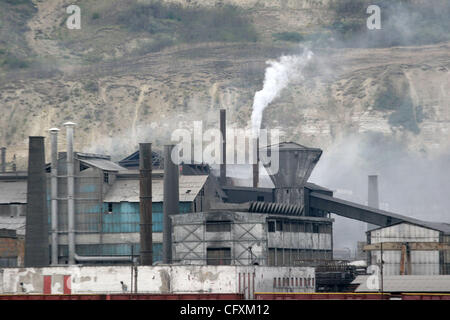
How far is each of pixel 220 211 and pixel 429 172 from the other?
261 feet

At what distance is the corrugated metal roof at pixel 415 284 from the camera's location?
6106cm

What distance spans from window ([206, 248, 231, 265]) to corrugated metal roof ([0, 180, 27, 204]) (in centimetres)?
1883

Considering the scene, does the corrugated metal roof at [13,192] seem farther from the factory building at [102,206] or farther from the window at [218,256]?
the window at [218,256]

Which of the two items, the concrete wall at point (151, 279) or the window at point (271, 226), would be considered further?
the window at point (271, 226)

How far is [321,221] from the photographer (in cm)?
8612

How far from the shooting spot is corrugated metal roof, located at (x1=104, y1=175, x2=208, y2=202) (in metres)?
84.9

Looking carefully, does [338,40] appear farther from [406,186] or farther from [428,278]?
[428,278]

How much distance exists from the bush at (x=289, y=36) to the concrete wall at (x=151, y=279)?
119132mm

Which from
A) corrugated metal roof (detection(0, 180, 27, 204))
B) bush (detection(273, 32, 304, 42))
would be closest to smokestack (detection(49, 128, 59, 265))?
corrugated metal roof (detection(0, 180, 27, 204))

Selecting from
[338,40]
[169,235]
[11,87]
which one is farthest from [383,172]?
[169,235]

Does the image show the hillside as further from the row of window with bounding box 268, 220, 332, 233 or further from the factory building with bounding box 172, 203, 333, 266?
the factory building with bounding box 172, 203, 333, 266

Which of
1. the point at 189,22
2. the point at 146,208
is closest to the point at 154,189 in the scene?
the point at 146,208

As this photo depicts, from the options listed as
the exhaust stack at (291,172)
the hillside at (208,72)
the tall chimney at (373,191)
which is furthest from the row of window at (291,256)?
the hillside at (208,72)

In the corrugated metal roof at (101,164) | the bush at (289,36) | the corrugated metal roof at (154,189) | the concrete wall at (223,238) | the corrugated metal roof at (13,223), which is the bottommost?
the concrete wall at (223,238)
